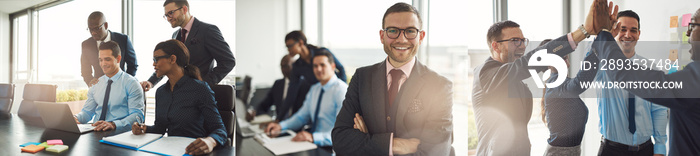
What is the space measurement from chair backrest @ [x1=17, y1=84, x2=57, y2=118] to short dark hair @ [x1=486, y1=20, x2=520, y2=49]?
2.95 meters

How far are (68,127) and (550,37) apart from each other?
307 centimetres

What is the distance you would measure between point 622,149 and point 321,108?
1584 mm

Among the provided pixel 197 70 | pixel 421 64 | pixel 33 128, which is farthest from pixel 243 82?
pixel 33 128

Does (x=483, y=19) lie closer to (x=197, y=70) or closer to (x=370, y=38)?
(x=370, y=38)

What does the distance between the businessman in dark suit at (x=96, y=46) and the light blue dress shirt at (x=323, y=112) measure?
1.24 metres

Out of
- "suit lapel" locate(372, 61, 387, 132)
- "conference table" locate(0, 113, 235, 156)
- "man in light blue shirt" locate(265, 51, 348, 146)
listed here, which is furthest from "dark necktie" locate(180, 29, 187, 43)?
"suit lapel" locate(372, 61, 387, 132)

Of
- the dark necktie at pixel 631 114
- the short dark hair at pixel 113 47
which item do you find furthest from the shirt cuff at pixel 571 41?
the short dark hair at pixel 113 47

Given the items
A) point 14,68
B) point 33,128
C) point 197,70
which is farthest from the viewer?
point 14,68

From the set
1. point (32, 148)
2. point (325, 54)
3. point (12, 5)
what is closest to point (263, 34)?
point (325, 54)

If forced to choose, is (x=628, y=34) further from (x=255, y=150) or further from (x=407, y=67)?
(x=255, y=150)

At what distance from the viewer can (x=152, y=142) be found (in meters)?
2.12

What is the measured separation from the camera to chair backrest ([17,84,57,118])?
8.48 feet

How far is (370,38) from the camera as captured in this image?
1.87 meters

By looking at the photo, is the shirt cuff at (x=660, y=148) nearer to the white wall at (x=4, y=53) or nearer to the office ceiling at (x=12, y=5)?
the office ceiling at (x=12, y=5)
